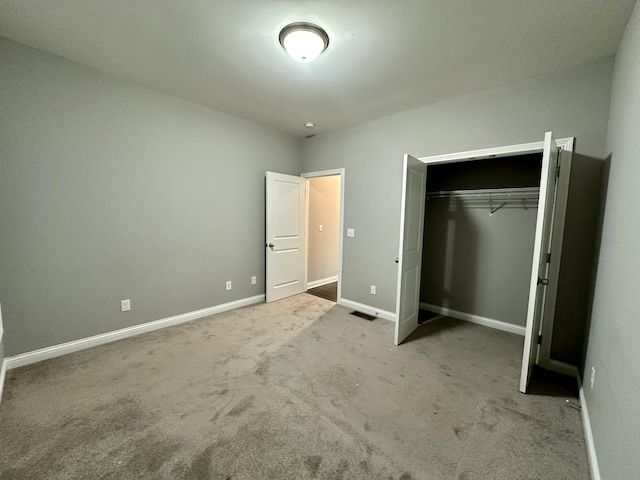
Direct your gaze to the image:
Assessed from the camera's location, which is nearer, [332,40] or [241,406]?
[241,406]

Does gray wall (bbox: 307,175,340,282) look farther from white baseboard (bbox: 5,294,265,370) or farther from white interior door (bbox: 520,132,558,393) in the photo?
white interior door (bbox: 520,132,558,393)

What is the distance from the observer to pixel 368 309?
3.73m

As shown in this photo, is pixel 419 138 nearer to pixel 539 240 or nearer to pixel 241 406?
pixel 539 240

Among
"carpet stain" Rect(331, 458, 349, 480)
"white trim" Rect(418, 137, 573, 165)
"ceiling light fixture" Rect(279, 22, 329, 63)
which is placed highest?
"ceiling light fixture" Rect(279, 22, 329, 63)

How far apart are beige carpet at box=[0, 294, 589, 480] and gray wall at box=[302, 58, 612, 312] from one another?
1.26m

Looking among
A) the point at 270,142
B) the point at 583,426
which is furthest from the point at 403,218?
the point at 270,142

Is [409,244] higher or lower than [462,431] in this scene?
higher

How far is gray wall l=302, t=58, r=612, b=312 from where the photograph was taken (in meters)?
2.20

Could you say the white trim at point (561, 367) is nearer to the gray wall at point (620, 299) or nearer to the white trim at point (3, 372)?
the gray wall at point (620, 299)

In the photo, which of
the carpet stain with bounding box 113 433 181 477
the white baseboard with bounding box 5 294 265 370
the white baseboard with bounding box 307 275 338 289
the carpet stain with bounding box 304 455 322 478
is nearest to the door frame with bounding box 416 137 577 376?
the carpet stain with bounding box 304 455 322 478

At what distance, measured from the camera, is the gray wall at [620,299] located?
108 cm

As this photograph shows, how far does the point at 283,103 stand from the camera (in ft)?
10.0

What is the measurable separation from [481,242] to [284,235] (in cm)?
283

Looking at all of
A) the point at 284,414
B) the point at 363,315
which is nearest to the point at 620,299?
the point at 284,414
